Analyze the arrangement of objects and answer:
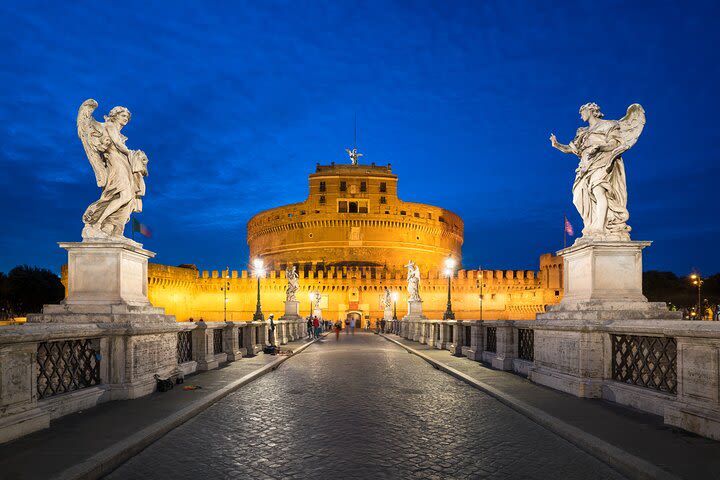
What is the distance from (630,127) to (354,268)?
62545mm

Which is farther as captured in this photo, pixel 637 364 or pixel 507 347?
pixel 507 347

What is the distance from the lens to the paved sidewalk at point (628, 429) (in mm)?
4656

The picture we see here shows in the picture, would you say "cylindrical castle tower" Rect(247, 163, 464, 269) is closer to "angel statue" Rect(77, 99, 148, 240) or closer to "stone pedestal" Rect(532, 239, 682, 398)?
"stone pedestal" Rect(532, 239, 682, 398)

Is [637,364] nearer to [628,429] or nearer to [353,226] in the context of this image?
[628,429]

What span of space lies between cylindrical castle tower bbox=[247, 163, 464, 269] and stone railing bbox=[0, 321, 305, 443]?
6869cm

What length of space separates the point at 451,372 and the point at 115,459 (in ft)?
27.9

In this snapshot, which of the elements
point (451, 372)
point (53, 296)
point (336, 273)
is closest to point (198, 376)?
point (451, 372)

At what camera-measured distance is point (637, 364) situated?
7301 mm

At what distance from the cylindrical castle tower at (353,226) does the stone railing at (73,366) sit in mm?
68694

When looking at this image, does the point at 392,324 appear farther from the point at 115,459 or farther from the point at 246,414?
the point at 115,459

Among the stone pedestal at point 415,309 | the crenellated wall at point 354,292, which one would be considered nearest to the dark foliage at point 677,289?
the crenellated wall at point 354,292

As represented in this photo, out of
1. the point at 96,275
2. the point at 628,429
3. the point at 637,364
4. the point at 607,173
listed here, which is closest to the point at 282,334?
the point at 96,275

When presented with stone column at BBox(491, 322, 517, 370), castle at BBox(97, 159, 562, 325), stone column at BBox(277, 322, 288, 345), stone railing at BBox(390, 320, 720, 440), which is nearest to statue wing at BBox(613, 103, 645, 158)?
stone railing at BBox(390, 320, 720, 440)

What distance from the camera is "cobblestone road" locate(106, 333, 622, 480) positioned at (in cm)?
486
